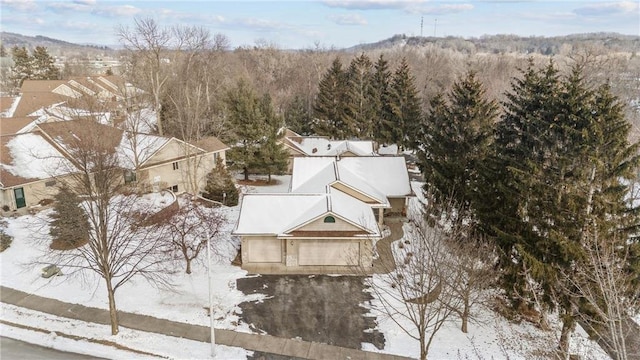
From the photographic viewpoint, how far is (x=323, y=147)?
1802 inches

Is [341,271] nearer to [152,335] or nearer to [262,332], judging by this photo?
[262,332]

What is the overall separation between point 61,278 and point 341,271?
14.7m

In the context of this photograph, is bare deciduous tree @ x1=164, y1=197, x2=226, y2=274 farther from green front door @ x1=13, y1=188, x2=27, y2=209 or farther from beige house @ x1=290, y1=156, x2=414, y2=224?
green front door @ x1=13, y1=188, x2=27, y2=209

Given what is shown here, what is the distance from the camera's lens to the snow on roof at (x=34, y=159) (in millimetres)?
29812

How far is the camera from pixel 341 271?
23953 millimetres

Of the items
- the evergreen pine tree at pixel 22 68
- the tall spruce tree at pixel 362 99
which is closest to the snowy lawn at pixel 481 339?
the tall spruce tree at pixel 362 99

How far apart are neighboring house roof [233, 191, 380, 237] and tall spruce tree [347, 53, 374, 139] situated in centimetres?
2708

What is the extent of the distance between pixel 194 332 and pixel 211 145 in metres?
22.8

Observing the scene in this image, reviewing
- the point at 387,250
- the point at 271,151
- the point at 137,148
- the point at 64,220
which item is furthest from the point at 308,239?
the point at 137,148

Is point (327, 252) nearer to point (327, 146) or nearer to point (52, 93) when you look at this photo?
point (327, 146)

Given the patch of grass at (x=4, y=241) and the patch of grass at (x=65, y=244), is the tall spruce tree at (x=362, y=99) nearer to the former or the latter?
the patch of grass at (x=65, y=244)

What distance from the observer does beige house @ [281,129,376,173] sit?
4196 cm

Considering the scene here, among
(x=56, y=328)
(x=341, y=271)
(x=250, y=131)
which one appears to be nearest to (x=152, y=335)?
(x=56, y=328)

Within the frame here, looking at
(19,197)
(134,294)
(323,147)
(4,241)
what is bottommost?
(134,294)
